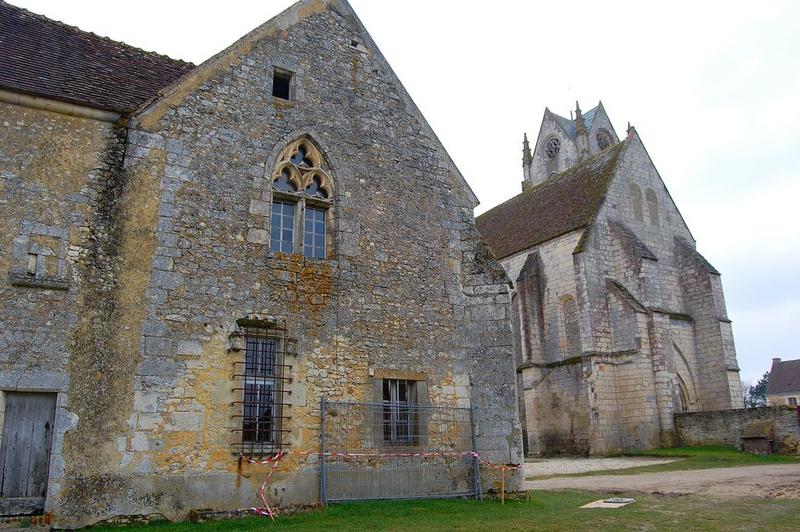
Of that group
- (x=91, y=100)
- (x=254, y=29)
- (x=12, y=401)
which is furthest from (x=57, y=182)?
(x=254, y=29)

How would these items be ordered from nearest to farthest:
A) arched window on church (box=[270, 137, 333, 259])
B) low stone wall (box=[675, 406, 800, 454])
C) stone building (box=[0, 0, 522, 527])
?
stone building (box=[0, 0, 522, 527]) < arched window on church (box=[270, 137, 333, 259]) < low stone wall (box=[675, 406, 800, 454])

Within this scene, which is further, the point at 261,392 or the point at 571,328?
the point at 571,328

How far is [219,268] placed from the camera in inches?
403

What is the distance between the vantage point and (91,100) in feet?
32.0

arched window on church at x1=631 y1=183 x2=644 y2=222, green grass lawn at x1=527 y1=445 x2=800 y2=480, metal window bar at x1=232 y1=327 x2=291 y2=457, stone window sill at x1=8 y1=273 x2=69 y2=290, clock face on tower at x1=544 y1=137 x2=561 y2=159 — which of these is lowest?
green grass lawn at x1=527 y1=445 x2=800 y2=480

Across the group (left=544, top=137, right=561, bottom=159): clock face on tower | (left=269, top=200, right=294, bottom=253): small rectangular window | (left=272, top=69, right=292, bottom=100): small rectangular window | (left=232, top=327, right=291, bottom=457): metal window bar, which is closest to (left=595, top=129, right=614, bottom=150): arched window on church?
(left=544, top=137, right=561, bottom=159): clock face on tower

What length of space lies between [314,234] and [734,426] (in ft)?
56.2

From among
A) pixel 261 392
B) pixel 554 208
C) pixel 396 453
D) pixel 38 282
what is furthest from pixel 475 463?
pixel 554 208

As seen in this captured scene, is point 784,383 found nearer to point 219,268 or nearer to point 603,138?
→ point 603,138

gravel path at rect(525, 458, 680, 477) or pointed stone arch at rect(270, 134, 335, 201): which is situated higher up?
pointed stone arch at rect(270, 134, 335, 201)

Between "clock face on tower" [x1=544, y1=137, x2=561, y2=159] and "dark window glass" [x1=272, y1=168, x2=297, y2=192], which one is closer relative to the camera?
"dark window glass" [x1=272, y1=168, x2=297, y2=192]

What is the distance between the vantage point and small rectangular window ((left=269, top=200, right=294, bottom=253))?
11.1 m

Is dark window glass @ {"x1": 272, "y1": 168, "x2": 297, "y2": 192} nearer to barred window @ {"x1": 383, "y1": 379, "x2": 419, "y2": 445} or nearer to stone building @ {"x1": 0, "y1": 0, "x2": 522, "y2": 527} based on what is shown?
stone building @ {"x1": 0, "y1": 0, "x2": 522, "y2": 527}

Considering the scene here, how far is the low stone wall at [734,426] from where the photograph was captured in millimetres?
19562
